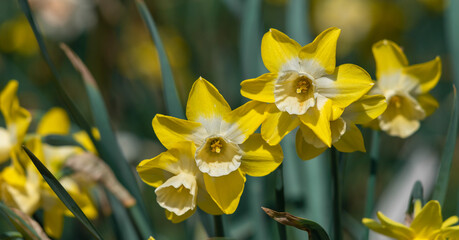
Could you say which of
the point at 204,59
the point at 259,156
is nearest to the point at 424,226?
the point at 259,156

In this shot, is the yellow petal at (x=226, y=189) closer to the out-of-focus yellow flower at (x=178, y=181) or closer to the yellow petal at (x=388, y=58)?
the out-of-focus yellow flower at (x=178, y=181)

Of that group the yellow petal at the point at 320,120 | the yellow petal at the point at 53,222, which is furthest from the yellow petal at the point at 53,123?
the yellow petal at the point at 320,120

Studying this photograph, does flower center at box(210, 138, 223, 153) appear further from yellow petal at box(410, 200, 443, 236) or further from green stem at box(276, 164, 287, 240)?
yellow petal at box(410, 200, 443, 236)

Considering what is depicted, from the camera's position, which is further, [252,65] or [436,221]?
[252,65]

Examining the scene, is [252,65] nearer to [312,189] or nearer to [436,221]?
[312,189]

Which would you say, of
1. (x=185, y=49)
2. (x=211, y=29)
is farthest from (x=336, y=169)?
(x=185, y=49)

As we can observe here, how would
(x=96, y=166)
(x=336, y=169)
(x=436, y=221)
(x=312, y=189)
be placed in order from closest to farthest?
(x=436, y=221) → (x=336, y=169) → (x=96, y=166) → (x=312, y=189)

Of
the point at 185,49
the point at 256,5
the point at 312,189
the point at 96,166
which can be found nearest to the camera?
the point at 96,166

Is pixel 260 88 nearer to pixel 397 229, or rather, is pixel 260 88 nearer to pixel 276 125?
pixel 276 125
